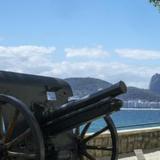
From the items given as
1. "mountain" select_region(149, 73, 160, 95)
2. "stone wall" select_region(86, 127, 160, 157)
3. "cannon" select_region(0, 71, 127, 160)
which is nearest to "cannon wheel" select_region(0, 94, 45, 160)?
"cannon" select_region(0, 71, 127, 160)

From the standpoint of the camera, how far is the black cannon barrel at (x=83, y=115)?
6.42 m

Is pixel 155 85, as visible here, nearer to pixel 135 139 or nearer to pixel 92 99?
pixel 135 139

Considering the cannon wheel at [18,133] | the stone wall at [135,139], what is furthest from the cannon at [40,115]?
the stone wall at [135,139]

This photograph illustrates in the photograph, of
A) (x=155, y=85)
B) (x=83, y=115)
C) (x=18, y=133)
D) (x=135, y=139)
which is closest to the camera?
(x=83, y=115)

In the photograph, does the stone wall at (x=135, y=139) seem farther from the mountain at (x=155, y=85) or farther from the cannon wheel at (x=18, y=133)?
the mountain at (x=155, y=85)

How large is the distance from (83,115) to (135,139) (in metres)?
7.25

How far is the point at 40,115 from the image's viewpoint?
22.4ft

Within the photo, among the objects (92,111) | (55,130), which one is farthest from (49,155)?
(92,111)

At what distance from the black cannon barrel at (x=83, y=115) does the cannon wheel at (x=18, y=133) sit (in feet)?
1.02

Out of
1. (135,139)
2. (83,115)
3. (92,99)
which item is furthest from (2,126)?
(135,139)

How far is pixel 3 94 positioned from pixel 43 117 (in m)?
0.54

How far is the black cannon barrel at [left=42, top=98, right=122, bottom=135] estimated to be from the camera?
21.1ft

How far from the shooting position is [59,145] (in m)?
7.20

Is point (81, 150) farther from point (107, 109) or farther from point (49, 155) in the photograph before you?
point (107, 109)
